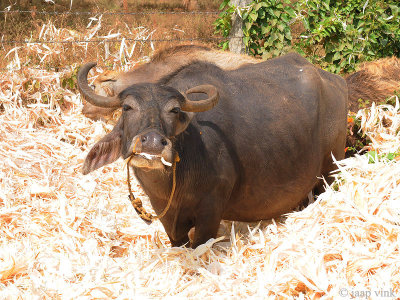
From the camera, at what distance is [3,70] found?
7.61m

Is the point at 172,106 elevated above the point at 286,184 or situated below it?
above

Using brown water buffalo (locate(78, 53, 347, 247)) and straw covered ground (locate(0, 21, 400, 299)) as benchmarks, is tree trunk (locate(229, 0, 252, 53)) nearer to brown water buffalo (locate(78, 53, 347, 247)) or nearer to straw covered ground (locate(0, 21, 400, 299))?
brown water buffalo (locate(78, 53, 347, 247))

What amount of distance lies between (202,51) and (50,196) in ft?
7.50

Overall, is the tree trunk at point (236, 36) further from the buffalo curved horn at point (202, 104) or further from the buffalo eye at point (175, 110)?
the buffalo eye at point (175, 110)

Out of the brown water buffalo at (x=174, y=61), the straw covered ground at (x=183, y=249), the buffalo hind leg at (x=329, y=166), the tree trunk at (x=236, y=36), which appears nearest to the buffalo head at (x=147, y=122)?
the straw covered ground at (x=183, y=249)

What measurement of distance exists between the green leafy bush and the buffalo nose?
431 centimetres

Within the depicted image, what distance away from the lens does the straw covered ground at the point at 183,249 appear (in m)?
3.80

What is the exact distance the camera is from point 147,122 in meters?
3.74

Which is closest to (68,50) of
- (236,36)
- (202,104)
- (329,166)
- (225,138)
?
(236,36)

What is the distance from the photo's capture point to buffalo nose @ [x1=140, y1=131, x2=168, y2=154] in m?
3.52

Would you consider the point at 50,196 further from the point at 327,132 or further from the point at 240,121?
the point at 327,132

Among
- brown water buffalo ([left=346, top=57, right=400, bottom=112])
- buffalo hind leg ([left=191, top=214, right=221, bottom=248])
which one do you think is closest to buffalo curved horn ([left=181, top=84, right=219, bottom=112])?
buffalo hind leg ([left=191, top=214, right=221, bottom=248])

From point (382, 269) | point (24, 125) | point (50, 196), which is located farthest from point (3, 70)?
point (382, 269)

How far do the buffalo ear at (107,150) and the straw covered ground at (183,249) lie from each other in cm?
14
